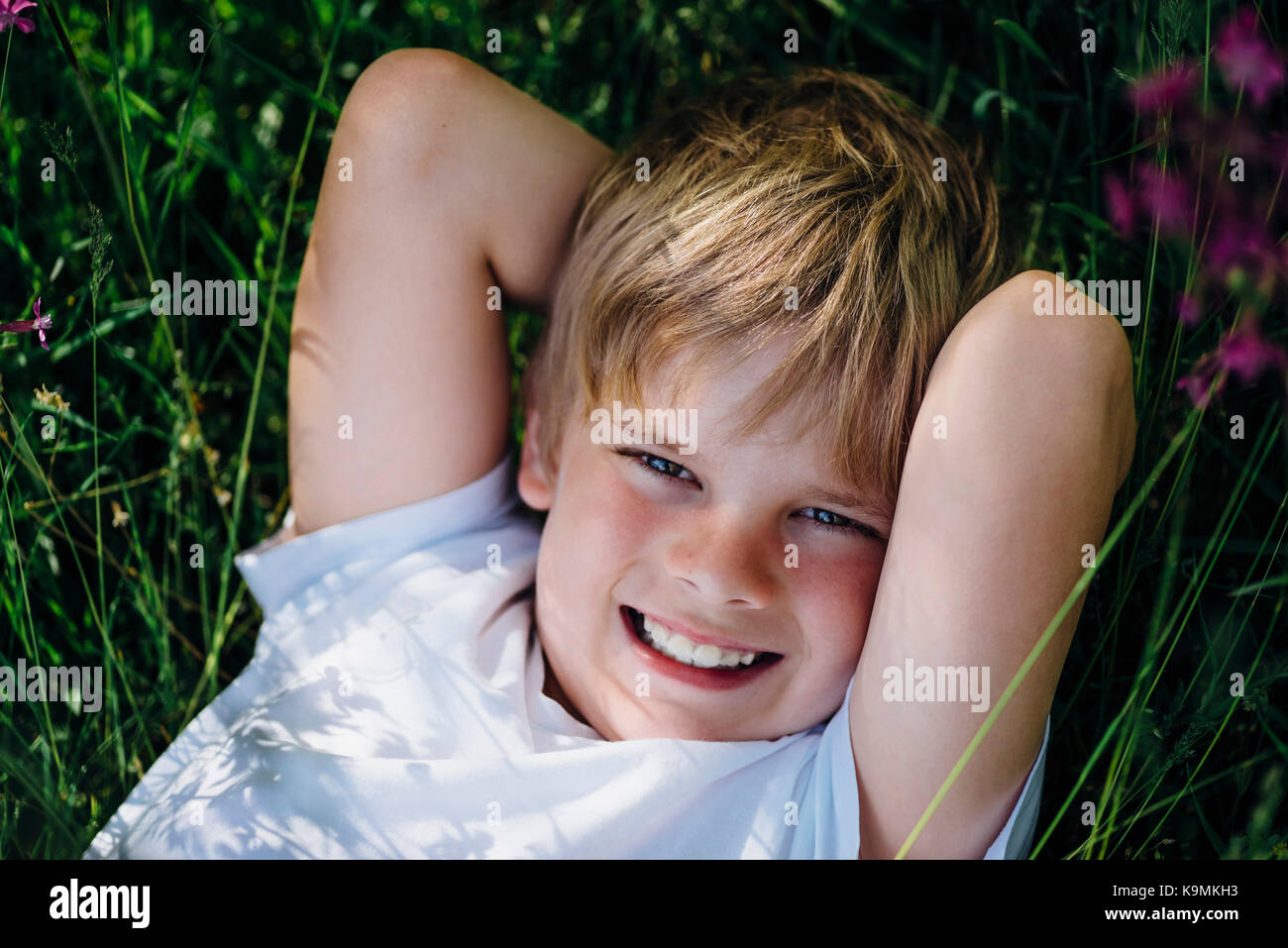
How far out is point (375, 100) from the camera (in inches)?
56.4

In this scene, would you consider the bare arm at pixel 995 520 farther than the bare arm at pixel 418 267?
No

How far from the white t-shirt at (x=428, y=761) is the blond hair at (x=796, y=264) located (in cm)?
30

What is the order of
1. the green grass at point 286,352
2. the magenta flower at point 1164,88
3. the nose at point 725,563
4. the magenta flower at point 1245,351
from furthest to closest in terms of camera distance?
1. the green grass at point 286,352
2. the nose at point 725,563
3. the magenta flower at point 1164,88
4. the magenta flower at point 1245,351

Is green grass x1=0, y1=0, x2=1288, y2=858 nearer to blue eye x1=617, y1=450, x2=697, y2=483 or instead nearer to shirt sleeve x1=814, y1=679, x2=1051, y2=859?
shirt sleeve x1=814, y1=679, x2=1051, y2=859

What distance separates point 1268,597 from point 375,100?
1.35 m

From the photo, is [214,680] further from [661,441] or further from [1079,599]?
[1079,599]

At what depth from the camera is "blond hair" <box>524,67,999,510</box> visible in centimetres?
127

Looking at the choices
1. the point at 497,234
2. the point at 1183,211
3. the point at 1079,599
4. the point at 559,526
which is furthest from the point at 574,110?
the point at 1079,599

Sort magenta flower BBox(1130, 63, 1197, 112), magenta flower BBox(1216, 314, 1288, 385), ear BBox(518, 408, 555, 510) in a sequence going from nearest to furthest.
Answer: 1. magenta flower BBox(1216, 314, 1288, 385)
2. magenta flower BBox(1130, 63, 1197, 112)
3. ear BBox(518, 408, 555, 510)

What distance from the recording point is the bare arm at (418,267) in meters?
1.43

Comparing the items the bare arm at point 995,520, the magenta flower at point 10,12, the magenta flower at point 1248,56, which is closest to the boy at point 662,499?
the bare arm at point 995,520

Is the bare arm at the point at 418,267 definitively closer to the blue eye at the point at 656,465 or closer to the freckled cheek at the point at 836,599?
the blue eye at the point at 656,465

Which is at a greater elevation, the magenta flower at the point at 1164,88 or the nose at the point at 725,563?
the magenta flower at the point at 1164,88

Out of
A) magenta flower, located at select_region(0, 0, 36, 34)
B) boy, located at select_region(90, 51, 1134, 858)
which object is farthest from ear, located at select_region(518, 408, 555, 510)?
magenta flower, located at select_region(0, 0, 36, 34)
